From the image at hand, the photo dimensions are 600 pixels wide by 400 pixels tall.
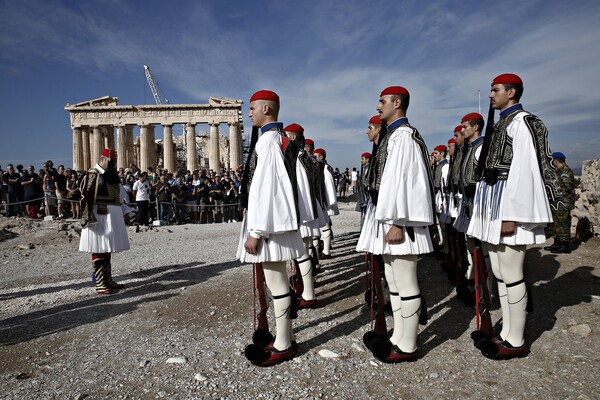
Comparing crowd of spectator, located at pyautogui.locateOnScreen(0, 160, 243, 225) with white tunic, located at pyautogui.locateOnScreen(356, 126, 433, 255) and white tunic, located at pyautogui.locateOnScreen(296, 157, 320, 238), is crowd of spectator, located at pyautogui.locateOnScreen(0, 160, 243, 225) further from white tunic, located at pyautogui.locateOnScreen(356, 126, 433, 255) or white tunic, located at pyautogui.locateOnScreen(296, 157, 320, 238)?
white tunic, located at pyautogui.locateOnScreen(356, 126, 433, 255)

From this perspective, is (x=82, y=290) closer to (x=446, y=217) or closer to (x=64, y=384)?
(x=64, y=384)

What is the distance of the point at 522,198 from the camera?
10.1ft

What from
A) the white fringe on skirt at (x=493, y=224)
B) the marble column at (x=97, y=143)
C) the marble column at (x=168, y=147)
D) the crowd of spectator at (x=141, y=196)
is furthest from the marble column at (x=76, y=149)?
the white fringe on skirt at (x=493, y=224)

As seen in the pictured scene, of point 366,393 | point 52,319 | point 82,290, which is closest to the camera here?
point 366,393

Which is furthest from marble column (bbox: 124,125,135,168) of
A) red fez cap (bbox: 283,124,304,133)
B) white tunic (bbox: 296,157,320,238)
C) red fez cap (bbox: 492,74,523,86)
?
red fez cap (bbox: 492,74,523,86)

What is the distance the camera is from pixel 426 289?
5.55 meters

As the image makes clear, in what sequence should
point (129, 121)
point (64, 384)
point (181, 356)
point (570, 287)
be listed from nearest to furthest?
point (64, 384), point (181, 356), point (570, 287), point (129, 121)

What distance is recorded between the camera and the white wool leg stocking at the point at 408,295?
3170 mm

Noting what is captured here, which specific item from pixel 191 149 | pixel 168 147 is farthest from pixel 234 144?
pixel 168 147

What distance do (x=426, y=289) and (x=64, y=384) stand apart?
452cm

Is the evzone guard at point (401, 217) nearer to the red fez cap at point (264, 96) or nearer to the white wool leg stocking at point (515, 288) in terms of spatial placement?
the white wool leg stocking at point (515, 288)

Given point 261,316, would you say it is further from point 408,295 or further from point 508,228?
point 508,228

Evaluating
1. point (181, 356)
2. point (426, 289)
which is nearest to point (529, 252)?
point (426, 289)

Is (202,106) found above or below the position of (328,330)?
above
